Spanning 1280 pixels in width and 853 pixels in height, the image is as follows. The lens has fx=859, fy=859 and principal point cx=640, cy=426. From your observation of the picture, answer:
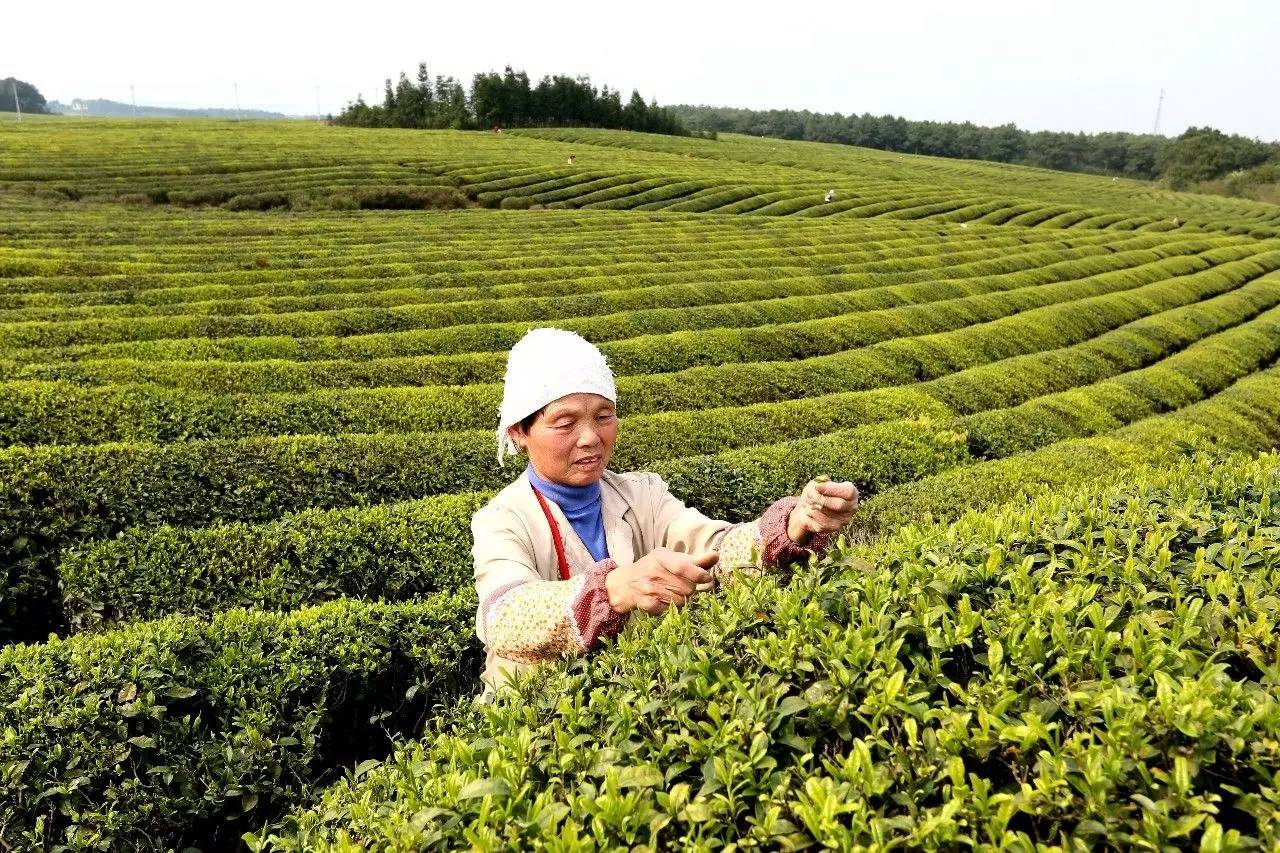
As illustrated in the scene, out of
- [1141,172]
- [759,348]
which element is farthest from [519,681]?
[1141,172]

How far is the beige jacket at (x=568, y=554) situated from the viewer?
9.36 ft

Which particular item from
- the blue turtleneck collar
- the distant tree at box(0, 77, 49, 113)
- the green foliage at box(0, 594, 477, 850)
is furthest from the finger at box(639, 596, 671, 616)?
the distant tree at box(0, 77, 49, 113)

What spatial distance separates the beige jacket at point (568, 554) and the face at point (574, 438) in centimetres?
19

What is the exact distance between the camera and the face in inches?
133

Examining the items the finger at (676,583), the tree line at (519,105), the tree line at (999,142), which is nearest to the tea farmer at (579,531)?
the finger at (676,583)

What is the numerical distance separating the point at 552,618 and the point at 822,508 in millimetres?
992

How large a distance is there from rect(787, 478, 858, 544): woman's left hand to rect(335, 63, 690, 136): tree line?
313 feet

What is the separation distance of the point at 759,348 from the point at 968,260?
17.5 metres

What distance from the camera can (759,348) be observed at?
18109 millimetres

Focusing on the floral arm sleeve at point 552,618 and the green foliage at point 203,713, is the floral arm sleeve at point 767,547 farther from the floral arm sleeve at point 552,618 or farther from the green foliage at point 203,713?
the green foliage at point 203,713

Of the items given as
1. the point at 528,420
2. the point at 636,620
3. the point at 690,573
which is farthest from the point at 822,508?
the point at 528,420

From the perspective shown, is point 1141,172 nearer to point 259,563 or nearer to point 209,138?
point 209,138

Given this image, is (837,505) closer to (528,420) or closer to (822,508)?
(822,508)

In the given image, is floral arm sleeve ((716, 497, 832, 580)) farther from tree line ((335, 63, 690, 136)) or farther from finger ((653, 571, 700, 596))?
tree line ((335, 63, 690, 136))
